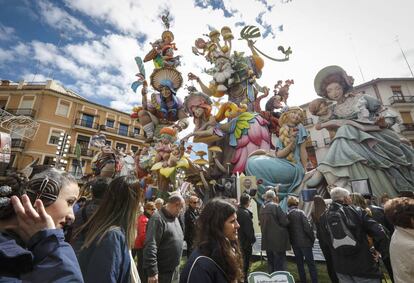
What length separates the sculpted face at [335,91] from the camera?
6.97 m

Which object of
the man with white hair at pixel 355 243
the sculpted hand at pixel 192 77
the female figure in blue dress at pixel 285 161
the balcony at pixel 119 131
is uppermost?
the balcony at pixel 119 131

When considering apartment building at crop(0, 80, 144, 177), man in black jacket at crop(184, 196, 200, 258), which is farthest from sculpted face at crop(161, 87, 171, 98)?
apartment building at crop(0, 80, 144, 177)

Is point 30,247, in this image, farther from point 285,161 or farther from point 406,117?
point 406,117

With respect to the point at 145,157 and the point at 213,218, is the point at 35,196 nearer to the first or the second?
the point at 213,218

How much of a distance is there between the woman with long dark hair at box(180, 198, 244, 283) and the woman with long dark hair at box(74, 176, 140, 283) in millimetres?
401

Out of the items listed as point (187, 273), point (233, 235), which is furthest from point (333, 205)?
point (187, 273)

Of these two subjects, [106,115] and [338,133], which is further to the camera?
[106,115]

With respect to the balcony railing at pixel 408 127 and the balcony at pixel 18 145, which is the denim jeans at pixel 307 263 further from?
the balcony at pixel 18 145

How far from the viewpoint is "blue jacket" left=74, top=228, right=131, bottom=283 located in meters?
1.28

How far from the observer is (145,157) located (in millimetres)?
10047

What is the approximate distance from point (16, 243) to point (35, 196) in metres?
0.32

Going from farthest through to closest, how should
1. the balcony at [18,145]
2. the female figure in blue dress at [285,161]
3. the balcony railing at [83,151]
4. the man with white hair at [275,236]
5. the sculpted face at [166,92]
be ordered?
the balcony railing at [83,151] < the balcony at [18,145] < the sculpted face at [166,92] < the female figure in blue dress at [285,161] < the man with white hair at [275,236]

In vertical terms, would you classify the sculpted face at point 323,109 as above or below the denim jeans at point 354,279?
above

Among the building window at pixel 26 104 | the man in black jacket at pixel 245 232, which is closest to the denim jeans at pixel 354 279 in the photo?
the man in black jacket at pixel 245 232
